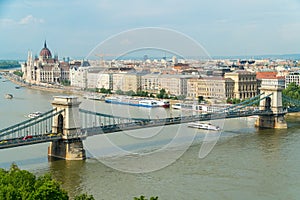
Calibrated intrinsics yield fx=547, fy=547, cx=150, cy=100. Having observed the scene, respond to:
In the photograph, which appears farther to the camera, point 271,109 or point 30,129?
point 271,109

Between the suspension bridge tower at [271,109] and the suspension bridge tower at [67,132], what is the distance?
570cm

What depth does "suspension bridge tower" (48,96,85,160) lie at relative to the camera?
8.99m

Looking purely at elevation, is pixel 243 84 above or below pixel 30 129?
above

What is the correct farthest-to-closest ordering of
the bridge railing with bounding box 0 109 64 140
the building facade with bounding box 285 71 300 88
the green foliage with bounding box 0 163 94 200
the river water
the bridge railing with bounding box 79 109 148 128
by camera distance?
1. the building facade with bounding box 285 71 300 88
2. the bridge railing with bounding box 79 109 148 128
3. the bridge railing with bounding box 0 109 64 140
4. the river water
5. the green foliage with bounding box 0 163 94 200

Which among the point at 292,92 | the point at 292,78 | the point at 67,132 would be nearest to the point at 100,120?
the point at 67,132

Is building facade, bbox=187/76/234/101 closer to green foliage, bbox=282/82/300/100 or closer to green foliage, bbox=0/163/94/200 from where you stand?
green foliage, bbox=282/82/300/100

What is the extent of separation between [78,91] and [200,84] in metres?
7.22

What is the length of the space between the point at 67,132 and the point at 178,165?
6.32ft

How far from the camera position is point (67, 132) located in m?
9.05

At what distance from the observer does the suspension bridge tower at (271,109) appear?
1332cm

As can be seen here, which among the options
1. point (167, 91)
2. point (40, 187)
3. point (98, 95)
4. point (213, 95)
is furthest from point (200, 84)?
point (40, 187)

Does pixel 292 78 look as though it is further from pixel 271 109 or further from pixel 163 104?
pixel 271 109

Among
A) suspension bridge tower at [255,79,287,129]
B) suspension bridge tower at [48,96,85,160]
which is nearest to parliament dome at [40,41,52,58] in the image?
suspension bridge tower at [255,79,287,129]

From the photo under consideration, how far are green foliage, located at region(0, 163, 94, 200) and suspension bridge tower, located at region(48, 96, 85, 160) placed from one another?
321 centimetres
